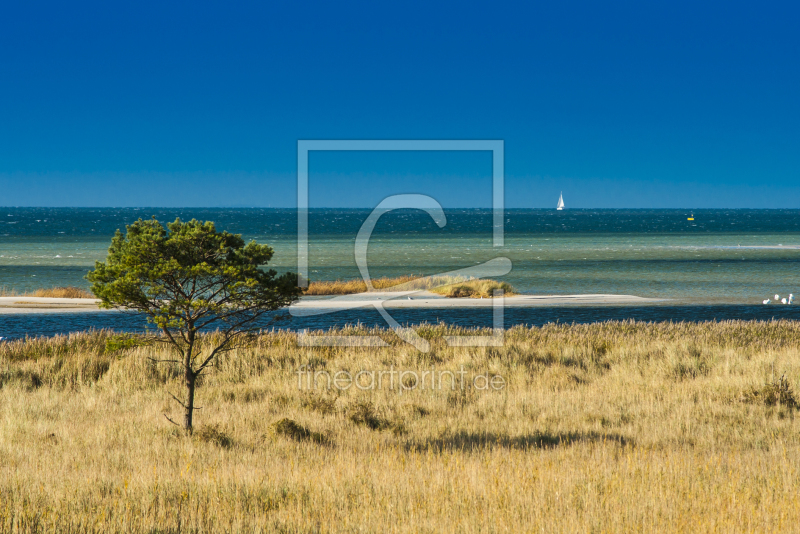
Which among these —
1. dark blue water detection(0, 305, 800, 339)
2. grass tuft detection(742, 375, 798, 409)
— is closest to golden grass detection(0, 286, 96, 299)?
dark blue water detection(0, 305, 800, 339)

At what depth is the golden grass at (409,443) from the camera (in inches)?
246

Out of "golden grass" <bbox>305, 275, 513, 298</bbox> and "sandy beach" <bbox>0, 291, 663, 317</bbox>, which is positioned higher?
"golden grass" <bbox>305, 275, 513, 298</bbox>

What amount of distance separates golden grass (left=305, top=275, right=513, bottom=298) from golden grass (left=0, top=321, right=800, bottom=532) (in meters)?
20.5

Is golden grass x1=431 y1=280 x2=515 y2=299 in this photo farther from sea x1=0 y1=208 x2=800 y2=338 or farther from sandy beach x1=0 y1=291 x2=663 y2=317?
sea x1=0 y1=208 x2=800 y2=338

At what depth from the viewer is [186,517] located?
6.25m

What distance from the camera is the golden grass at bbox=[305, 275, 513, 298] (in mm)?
39969

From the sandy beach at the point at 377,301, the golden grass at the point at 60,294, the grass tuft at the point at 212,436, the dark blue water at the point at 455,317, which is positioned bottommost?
the dark blue water at the point at 455,317

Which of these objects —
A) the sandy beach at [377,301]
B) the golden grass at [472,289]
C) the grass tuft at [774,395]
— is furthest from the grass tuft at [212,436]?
the golden grass at [472,289]

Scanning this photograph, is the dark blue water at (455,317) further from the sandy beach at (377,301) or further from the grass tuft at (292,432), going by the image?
the grass tuft at (292,432)

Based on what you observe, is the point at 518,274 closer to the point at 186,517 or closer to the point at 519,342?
the point at 519,342

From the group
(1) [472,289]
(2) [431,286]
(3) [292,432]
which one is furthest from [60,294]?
(3) [292,432]

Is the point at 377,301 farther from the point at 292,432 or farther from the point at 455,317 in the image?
the point at 292,432

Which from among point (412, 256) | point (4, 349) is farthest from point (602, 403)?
point (412, 256)

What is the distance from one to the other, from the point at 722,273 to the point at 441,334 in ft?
144
